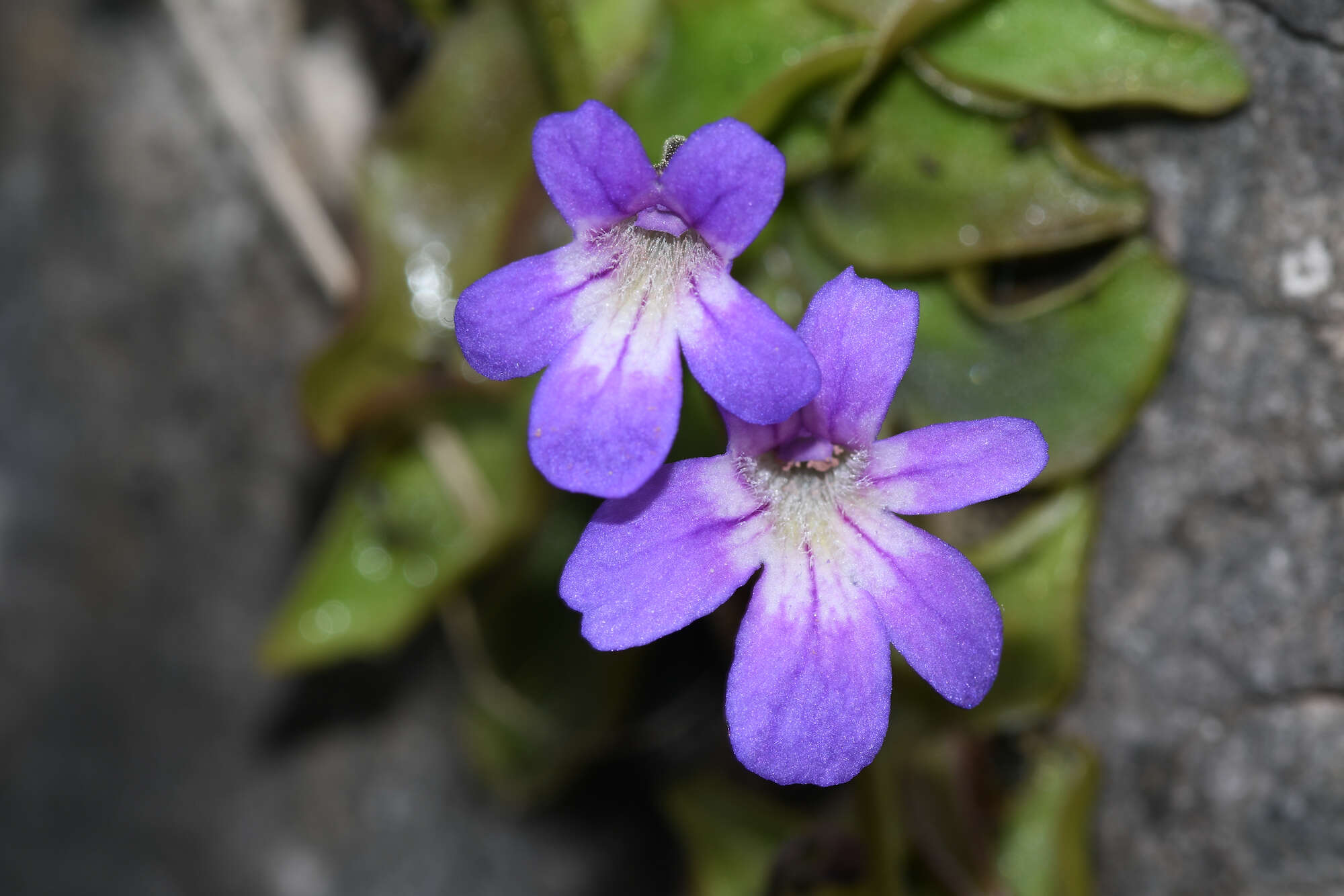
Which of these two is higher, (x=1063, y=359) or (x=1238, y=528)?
(x=1063, y=359)

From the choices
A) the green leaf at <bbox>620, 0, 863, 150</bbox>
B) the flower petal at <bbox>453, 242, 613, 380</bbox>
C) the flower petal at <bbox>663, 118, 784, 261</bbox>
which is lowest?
the green leaf at <bbox>620, 0, 863, 150</bbox>

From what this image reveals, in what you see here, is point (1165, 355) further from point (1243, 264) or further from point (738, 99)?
point (738, 99)

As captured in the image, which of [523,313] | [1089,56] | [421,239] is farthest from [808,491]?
[421,239]

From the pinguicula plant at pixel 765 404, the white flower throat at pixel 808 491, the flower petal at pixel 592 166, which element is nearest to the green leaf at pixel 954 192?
the pinguicula plant at pixel 765 404

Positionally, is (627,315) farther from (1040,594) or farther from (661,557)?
(1040,594)

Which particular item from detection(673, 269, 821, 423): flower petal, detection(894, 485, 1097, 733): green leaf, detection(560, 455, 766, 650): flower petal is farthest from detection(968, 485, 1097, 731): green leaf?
detection(673, 269, 821, 423): flower petal

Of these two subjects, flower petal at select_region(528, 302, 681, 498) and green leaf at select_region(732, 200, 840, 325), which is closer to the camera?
flower petal at select_region(528, 302, 681, 498)

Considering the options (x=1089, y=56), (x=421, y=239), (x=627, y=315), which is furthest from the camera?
(x=421, y=239)

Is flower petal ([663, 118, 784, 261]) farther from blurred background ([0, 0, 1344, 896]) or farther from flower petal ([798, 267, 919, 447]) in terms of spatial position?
blurred background ([0, 0, 1344, 896])
